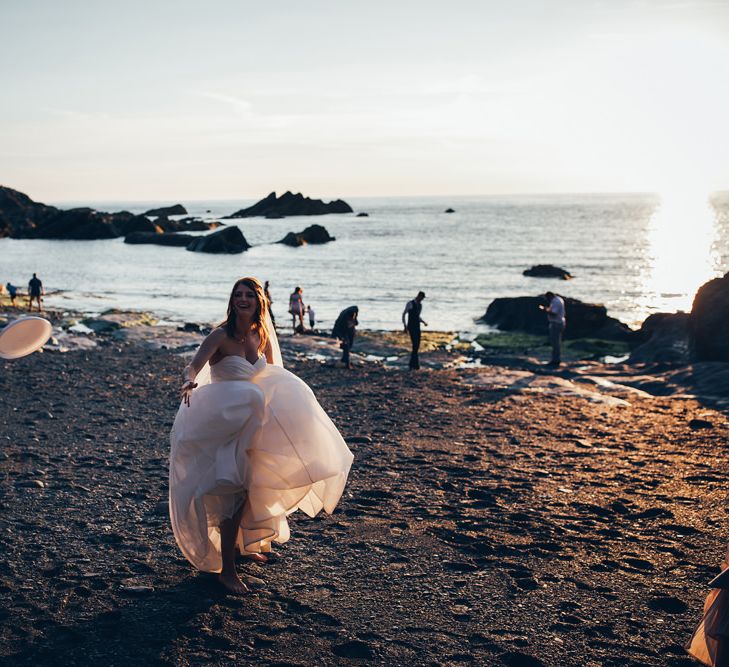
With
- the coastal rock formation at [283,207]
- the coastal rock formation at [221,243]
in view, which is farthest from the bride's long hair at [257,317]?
the coastal rock formation at [283,207]

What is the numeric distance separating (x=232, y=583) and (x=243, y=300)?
6.85 feet

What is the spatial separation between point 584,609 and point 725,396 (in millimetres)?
11362

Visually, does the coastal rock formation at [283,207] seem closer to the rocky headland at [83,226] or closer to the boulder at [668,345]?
the rocky headland at [83,226]

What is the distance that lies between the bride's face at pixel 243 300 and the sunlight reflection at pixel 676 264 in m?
37.4

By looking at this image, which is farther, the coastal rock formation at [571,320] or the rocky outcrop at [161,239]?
the rocky outcrop at [161,239]

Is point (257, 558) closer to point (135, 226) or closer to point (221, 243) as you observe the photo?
point (221, 243)

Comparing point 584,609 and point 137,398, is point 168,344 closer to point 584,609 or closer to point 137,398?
point 137,398

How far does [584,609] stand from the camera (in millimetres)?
5137

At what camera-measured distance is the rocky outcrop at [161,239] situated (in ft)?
291

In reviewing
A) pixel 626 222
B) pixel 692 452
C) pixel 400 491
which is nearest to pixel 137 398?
pixel 400 491

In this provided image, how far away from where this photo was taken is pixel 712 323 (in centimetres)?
1783

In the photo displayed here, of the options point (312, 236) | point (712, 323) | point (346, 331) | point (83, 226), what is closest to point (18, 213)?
point (83, 226)

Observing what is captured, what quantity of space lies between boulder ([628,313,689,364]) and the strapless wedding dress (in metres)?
16.3

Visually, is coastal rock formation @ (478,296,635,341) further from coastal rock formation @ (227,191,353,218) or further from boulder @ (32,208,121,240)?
coastal rock formation @ (227,191,353,218)
